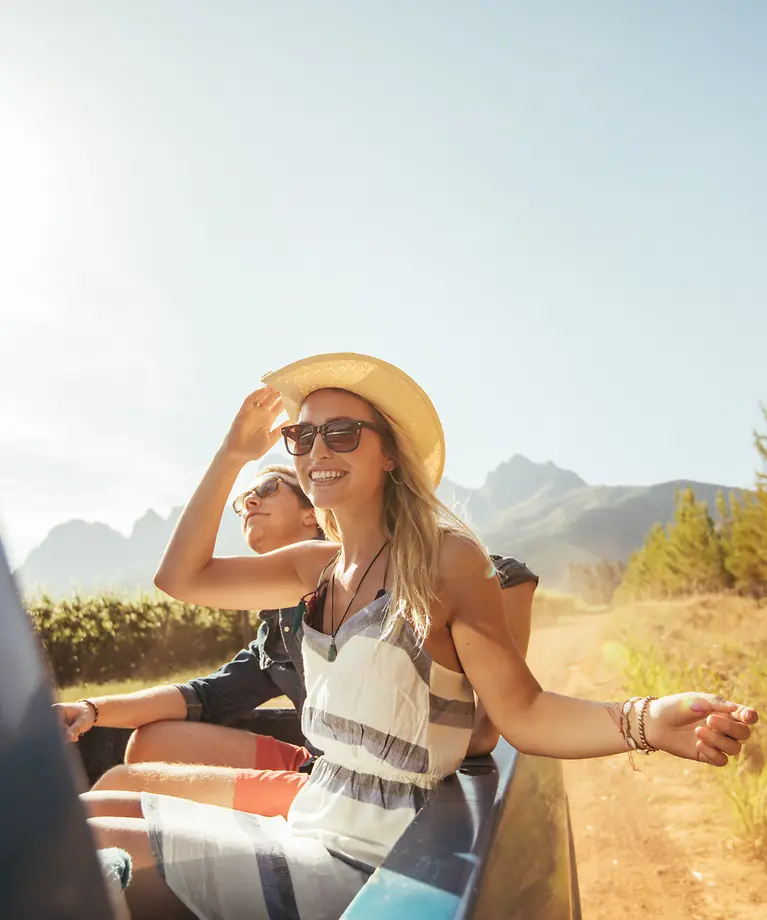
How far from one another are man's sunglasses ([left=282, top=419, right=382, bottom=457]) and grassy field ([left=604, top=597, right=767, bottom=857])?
4156 mm

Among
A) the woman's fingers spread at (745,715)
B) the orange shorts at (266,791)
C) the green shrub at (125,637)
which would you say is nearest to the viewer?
the woman's fingers spread at (745,715)

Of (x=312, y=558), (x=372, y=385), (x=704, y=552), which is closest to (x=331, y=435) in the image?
(x=372, y=385)

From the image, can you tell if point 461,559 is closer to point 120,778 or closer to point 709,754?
point 709,754

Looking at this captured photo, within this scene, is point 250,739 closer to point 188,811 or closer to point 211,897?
point 188,811

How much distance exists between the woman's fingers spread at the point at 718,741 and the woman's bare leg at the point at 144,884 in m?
0.96

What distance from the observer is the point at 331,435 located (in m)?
2.04

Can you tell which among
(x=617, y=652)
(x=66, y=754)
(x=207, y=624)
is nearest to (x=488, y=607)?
(x=66, y=754)

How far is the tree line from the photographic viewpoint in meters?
24.3

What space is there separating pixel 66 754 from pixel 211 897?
120cm

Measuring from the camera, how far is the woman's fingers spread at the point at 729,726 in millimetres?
1370

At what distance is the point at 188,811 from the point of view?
5.19 ft

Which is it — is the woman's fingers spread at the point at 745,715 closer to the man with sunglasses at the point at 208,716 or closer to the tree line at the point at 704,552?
→ the man with sunglasses at the point at 208,716

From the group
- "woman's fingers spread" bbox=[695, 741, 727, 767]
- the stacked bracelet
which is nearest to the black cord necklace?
"woman's fingers spread" bbox=[695, 741, 727, 767]

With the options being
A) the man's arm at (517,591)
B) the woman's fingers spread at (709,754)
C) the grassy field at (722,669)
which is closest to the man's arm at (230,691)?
the man's arm at (517,591)
